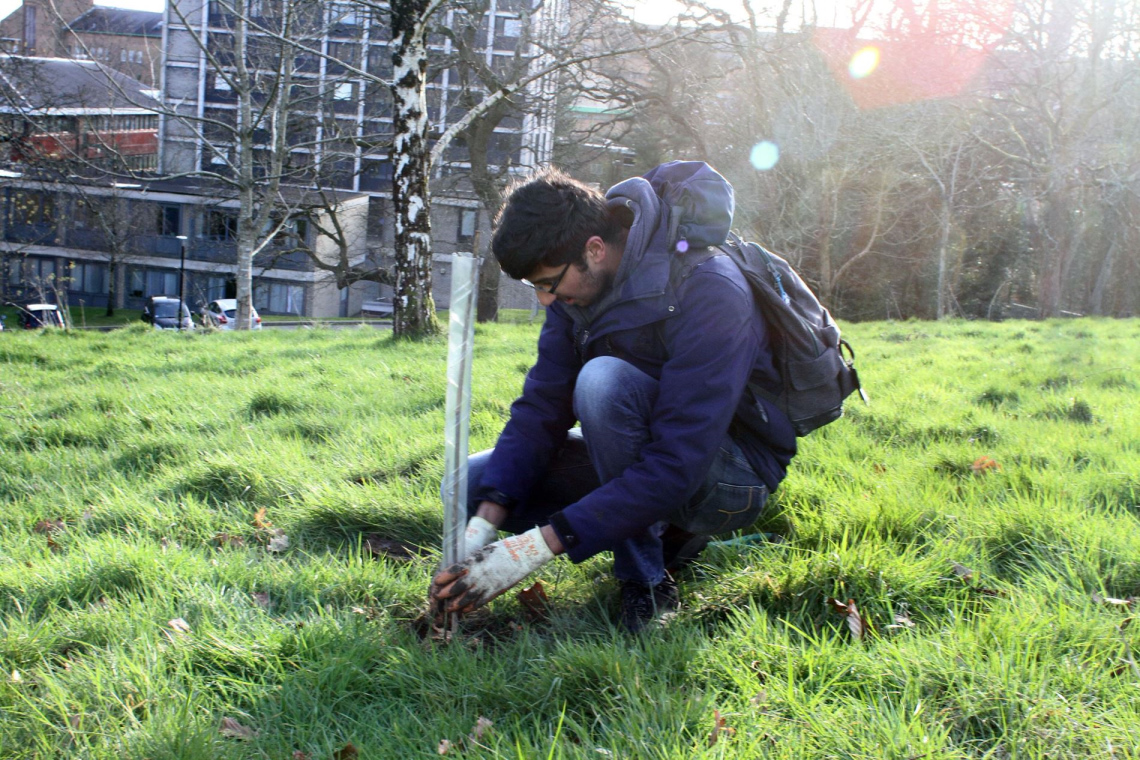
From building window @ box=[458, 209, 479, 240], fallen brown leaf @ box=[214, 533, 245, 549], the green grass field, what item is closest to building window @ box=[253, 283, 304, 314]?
building window @ box=[458, 209, 479, 240]

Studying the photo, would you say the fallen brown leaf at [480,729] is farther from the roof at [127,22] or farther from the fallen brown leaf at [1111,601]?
the roof at [127,22]

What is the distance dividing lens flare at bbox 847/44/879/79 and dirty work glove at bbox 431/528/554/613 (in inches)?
862

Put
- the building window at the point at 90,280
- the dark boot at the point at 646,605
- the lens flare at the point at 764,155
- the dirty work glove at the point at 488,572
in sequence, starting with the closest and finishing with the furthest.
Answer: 1. the dirty work glove at the point at 488,572
2. the dark boot at the point at 646,605
3. the lens flare at the point at 764,155
4. the building window at the point at 90,280

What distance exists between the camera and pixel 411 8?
29.3 ft

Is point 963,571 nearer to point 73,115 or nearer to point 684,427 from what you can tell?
point 684,427

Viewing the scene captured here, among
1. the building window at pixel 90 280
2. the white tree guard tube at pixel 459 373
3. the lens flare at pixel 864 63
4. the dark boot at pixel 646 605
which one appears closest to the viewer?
the white tree guard tube at pixel 459 373

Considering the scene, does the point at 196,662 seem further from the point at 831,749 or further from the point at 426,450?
the point at 426,450

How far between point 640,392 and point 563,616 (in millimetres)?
687

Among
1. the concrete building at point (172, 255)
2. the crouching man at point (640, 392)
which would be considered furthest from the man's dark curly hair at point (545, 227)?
the concrete building at point (172, 255)

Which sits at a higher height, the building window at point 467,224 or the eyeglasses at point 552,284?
the building window at point 467,224

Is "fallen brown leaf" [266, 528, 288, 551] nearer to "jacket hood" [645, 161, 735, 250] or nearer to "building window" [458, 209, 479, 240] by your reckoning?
"jacket hood" [645, 161, 735, 250]

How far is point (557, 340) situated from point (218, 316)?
32.1m

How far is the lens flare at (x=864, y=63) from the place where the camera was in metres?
21.3

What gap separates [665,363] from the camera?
2309 millimetres
